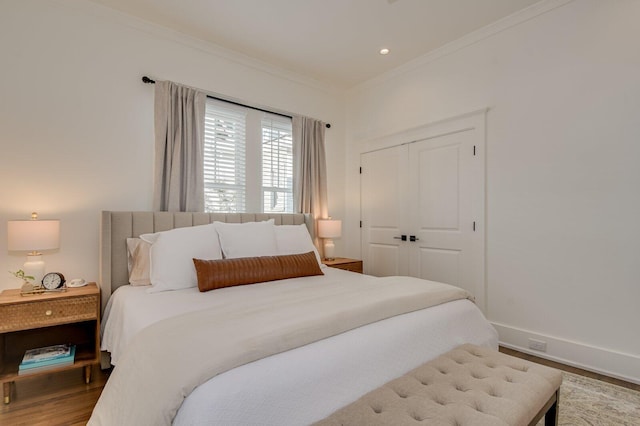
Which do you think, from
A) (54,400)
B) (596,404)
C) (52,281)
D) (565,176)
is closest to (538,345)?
(596,404)

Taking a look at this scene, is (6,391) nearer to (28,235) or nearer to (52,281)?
(52,281)

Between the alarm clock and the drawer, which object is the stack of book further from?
the alarm clock

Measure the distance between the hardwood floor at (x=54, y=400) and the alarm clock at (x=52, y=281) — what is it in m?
0.68

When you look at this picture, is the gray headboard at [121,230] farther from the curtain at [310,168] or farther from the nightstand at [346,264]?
the nightstand at [346,264]

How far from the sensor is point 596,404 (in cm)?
198

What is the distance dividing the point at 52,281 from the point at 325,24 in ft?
10.2

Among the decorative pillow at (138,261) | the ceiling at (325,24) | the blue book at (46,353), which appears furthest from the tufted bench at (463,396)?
the ceiling at (325,24)

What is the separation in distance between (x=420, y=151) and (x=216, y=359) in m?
3.22

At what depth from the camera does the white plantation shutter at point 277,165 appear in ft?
12.3

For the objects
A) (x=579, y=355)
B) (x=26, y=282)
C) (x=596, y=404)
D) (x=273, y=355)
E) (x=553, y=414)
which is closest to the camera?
(x=273, y=355)

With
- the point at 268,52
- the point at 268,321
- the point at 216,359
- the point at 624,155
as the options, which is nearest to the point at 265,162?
the point at 268,52

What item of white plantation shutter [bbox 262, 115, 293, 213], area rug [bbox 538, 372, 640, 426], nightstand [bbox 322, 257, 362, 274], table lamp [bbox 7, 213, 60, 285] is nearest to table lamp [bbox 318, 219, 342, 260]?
nightstand [bbox 322, 257, 362, 274]

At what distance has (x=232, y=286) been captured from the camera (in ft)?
7.54

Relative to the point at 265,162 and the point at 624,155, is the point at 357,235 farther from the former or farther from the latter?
the point at 624,155
